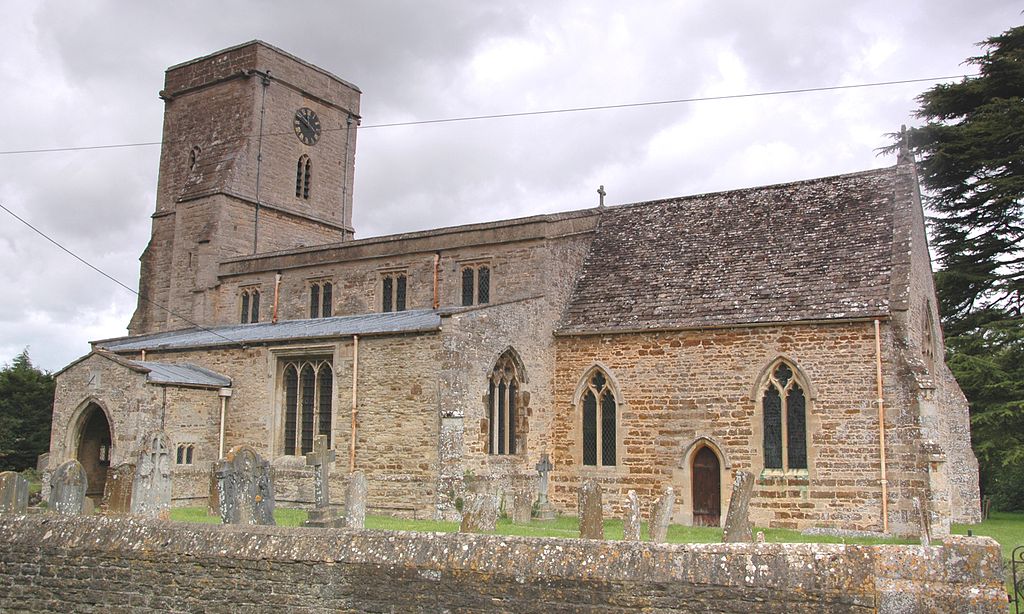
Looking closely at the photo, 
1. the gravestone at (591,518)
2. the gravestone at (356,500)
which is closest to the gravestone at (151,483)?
Result: the gravestone at (356,500)

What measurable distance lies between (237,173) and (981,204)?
2776 cm

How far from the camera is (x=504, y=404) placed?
73.7 feet

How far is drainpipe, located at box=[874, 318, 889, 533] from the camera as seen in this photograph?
1920 cm

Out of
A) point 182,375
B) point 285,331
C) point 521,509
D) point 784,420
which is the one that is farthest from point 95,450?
point 784,420

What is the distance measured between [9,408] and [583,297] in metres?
28.2

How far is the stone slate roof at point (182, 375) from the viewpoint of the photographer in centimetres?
2320

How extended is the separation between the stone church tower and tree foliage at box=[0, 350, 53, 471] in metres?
8.31

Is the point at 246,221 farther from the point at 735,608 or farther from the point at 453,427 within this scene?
the point at 735,608

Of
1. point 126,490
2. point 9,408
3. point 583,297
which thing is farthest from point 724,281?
point 9,408

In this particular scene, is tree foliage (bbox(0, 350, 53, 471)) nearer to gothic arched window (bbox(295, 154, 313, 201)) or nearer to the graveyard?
gothic arched window (bbox(295, 154, 313, 201))

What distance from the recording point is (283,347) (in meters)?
23.8

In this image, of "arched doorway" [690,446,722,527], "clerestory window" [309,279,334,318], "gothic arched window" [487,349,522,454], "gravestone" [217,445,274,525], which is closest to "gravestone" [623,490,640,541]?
"gravestone" [217,445,274,525]

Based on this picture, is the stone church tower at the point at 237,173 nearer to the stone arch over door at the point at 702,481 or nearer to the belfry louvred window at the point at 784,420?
the stone arch over door at the point at 702,481

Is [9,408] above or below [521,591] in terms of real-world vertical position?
above
